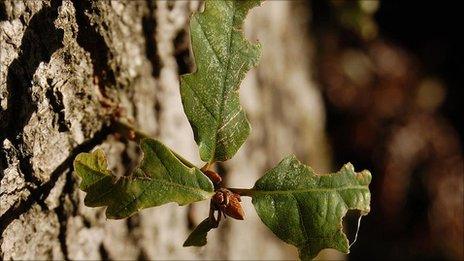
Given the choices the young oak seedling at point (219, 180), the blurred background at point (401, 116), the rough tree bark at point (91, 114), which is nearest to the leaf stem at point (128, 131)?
the rough tree bark at point (91, 114)

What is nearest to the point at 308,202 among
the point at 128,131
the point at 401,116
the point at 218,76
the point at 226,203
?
the point at 226,203

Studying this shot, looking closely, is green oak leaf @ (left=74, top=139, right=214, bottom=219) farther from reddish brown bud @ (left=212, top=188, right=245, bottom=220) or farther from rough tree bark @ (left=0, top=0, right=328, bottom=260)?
rough tree bark @ (left=0, top=0, right=328, bottom=260)

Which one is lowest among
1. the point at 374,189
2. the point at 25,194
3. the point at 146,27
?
the point at 374,189

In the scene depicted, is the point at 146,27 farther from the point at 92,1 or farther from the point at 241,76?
the point at 241,76

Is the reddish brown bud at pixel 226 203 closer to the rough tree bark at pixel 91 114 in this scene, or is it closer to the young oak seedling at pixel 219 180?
the young oak seedling at pixel 219 180

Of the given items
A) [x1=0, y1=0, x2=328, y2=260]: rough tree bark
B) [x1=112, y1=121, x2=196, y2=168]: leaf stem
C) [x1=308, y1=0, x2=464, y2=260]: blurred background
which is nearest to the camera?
[x1=0, y1=0, x2=328, y2=260]: rough tree bark

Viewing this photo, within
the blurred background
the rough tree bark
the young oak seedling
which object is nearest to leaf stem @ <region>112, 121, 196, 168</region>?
the rough tree bark

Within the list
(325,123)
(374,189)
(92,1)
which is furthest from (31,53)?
(374,189)
